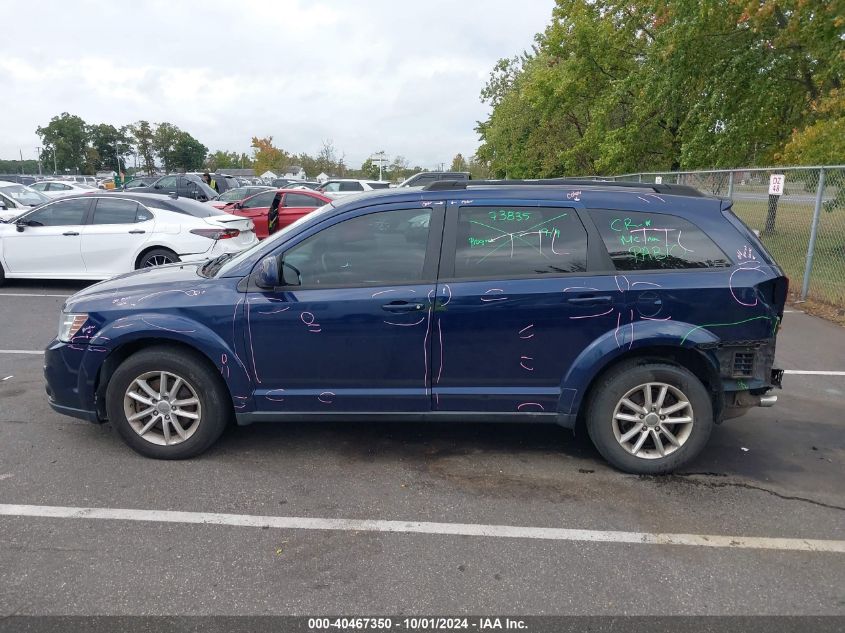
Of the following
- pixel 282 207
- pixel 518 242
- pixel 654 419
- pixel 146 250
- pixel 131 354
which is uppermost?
pixel 282 207

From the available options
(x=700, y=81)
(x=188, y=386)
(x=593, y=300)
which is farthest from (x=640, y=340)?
(x=700, y=81)

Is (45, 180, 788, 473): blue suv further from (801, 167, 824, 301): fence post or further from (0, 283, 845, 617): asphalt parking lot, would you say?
(801, 167, 824, 301): fence post

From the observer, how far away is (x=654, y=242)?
3.91m

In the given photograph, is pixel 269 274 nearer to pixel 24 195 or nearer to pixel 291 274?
pixel 291 274

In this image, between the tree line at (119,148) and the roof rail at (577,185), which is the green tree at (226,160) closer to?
the tree line at (119,148)

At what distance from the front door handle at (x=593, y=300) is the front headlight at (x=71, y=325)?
314cm

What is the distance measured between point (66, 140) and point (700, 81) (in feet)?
350

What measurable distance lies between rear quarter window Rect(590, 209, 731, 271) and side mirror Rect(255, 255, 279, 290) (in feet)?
6.63

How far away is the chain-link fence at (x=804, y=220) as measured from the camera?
9383 mm

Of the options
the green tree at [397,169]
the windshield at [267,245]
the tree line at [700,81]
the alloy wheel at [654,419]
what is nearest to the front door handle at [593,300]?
the alloy wheel at [654,419]

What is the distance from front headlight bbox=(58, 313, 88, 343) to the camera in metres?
4.04

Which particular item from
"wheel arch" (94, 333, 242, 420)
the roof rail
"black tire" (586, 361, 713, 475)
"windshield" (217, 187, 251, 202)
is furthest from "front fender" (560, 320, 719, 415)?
"windshield" (217, 187, 251, 202)

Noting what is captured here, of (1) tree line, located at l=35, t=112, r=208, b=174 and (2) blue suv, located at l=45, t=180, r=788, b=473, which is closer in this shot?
(2) blue suv, located at l=45, t=180, r=788, b=473

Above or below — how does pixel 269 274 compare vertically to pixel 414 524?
above
